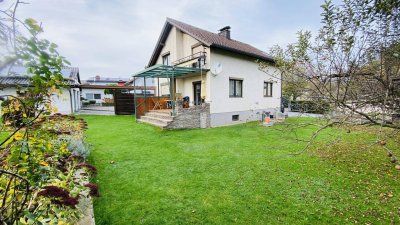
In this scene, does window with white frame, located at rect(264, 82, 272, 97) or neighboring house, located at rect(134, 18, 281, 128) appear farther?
window with white frame, located at rect(264, 82, 272, 97)

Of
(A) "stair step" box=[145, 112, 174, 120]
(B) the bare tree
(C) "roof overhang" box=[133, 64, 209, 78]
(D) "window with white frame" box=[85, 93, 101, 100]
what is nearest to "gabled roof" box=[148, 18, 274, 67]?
(C) "roof overhang" box=[133, 64, 209, 78]

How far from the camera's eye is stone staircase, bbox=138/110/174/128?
423 inches

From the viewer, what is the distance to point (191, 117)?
36.3 feet

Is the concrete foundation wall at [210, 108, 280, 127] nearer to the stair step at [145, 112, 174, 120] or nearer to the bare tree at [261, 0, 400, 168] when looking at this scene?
the stair step at [145, 112, 174, 120]

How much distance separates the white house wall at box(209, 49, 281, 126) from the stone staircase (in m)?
2.58

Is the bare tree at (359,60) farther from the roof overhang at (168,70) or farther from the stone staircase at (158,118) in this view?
the stone staircase at (158,118)

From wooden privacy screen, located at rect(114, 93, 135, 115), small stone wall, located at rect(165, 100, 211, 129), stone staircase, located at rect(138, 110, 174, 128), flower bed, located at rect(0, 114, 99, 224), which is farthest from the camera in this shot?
wooden privacy screen, located at rect(114, 93, 135, 115)

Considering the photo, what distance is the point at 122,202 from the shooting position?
3.47 meters

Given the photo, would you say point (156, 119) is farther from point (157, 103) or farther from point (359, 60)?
point (359, 60)

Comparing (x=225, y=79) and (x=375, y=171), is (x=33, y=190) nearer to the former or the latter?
(x=375, y=171)

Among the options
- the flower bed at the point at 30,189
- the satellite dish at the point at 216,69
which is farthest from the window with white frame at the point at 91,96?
the flower bed at the point at 30,189

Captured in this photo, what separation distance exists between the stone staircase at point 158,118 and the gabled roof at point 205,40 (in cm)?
455

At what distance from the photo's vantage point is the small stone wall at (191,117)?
34.9 feet

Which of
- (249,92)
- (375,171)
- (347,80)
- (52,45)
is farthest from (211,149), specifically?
(249,92)
